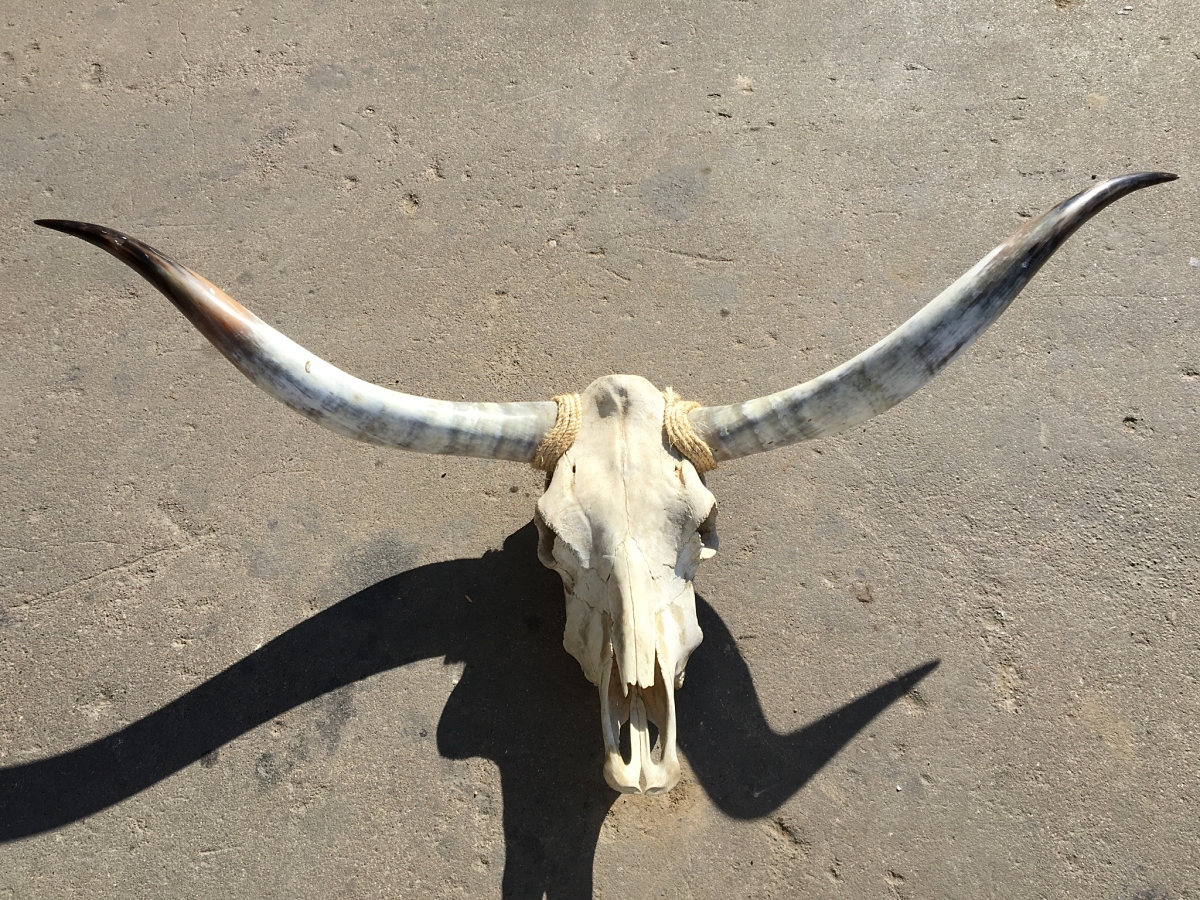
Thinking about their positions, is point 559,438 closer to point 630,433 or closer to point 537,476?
point 630,433

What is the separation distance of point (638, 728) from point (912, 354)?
5.55 ft

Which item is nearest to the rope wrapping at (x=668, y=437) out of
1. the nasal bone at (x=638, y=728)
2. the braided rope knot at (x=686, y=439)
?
the braided rope knot at (x=686, y=439)

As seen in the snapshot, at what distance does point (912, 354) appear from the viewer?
3.00m

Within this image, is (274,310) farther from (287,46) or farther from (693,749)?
(693,749)

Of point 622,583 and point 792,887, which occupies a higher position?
point 622,583

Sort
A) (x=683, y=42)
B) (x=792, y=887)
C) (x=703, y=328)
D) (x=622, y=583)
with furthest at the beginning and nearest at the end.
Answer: (x=683, y=42) → (x=703, y=328) → (x=792, y=887) → (x=622, y=583)

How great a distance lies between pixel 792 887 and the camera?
3.48 m

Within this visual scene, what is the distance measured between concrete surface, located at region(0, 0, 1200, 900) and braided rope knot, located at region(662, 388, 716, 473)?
0.89 m

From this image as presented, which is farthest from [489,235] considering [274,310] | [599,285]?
[274,310]

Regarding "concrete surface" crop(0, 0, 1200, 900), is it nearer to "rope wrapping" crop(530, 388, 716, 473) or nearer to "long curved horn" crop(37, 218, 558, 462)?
"rope wrapping" crop(530, 388, 716, 473)

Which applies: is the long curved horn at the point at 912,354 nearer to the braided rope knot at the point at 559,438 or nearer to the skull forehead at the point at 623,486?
the skull forehead at the point at 623,486

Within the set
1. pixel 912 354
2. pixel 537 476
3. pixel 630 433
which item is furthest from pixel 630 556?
pixel 537 476

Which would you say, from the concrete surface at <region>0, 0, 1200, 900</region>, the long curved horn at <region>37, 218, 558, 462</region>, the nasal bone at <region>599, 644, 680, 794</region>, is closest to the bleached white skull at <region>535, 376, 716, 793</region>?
the nasal bone at <region>599, 644, 680, 794</region>

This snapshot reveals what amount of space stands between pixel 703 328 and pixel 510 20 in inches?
113
